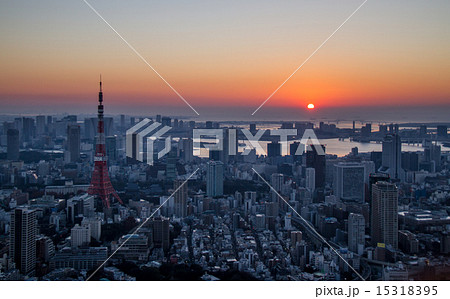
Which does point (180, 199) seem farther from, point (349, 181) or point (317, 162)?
point (349, 181)

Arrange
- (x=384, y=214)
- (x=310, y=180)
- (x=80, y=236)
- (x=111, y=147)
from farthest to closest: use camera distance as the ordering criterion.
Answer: (x=111, y=147) → (x=310, y=180) → (x=384, y=214) → (x=80, y=236)

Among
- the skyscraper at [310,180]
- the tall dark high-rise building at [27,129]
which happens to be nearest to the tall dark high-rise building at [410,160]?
the skyscraper at [310,180]

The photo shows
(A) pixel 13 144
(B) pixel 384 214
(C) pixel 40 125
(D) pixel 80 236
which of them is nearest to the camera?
(D) pixel 80 236

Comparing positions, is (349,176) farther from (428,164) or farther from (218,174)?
(218,174)

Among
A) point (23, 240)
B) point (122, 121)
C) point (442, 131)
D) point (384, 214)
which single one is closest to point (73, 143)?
point (122, 121)

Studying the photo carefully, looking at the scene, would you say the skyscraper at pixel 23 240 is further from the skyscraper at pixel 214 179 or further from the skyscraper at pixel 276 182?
the skyscraper at pixel 276 182

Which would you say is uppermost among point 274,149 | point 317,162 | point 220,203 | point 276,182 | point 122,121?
point 122,121
